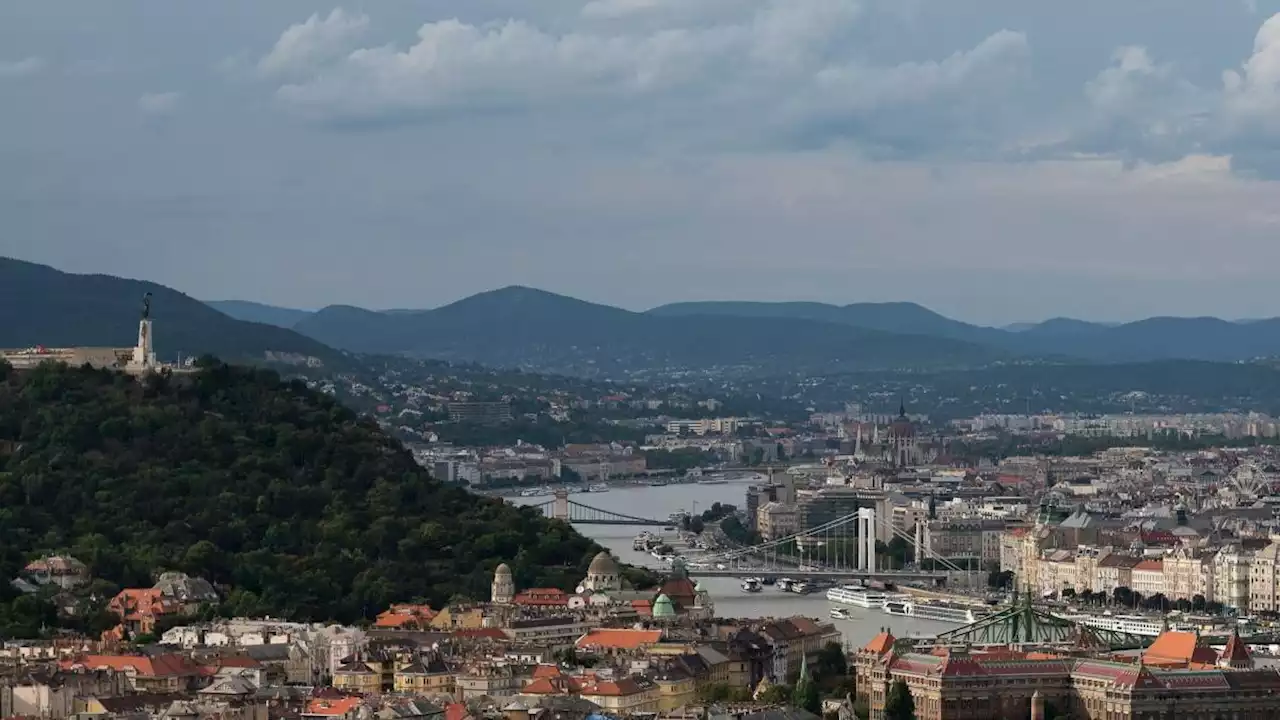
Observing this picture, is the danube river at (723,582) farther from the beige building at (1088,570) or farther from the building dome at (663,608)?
the beige building at (1088,570)

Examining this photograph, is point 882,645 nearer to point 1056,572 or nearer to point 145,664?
point 145,664

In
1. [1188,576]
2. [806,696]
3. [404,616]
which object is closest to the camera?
[806,696]

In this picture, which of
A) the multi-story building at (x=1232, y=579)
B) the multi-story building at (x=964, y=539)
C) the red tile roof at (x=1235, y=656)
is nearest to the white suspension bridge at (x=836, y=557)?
the multi-story building at (x=964, y=539)

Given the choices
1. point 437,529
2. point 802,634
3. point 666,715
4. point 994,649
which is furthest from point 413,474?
point 666,715

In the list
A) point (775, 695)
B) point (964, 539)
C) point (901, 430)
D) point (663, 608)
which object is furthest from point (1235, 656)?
point (901, 430)

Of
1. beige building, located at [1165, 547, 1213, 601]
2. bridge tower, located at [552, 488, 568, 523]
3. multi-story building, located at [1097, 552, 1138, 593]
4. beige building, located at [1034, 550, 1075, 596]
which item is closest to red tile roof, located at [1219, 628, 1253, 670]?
beige building, located at [1165, 547, 1213, 601]

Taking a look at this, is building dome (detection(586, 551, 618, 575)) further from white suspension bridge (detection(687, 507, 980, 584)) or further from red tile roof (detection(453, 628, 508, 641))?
white suspension bridge (detection(687, 507, 980, 584))

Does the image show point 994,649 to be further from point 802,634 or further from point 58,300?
point 58,300
